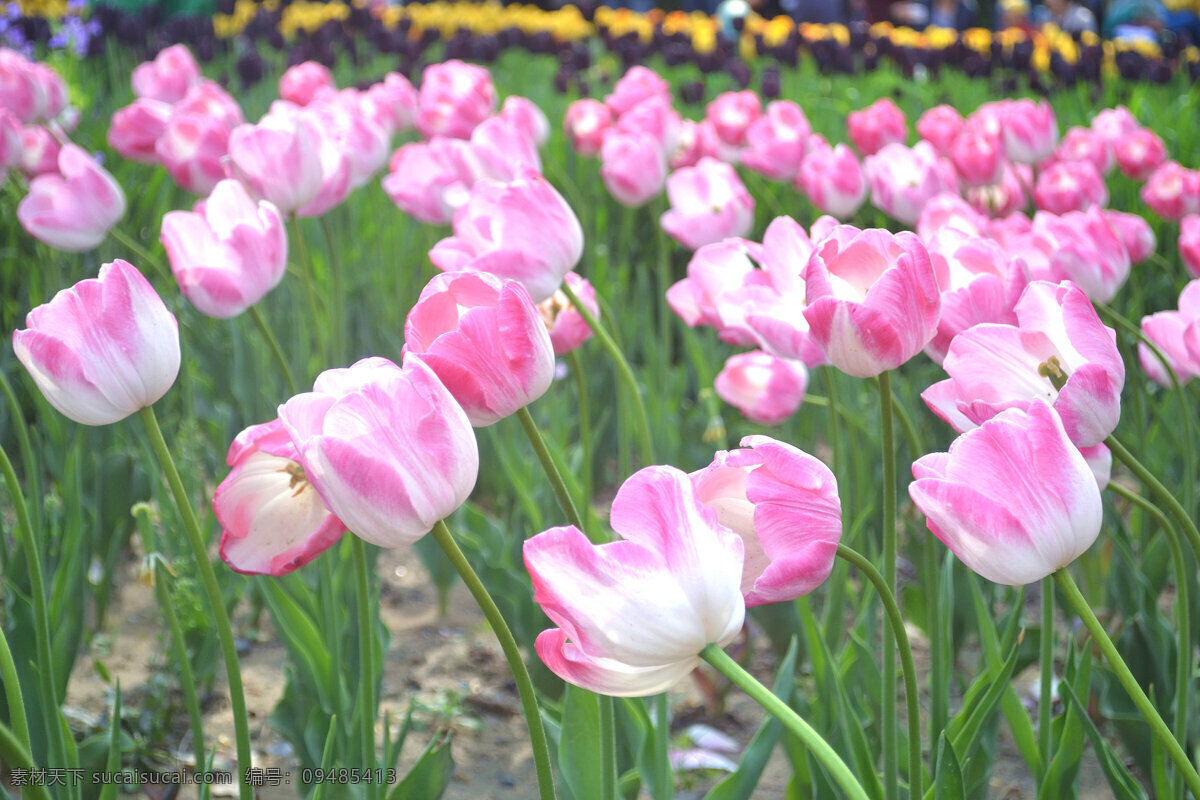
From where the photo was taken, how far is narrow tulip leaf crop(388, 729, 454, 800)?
1.19m

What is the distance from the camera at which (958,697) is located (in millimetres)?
1958

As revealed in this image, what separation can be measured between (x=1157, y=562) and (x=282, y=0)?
759 cm

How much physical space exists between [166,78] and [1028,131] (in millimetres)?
2288

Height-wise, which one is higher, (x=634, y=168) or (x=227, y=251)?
(x=227, y=251)

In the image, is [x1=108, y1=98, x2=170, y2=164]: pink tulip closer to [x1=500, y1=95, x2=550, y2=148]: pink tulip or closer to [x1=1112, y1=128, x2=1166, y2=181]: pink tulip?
[x1=500, y1=95, x2=550, y2=148]: pink tulip

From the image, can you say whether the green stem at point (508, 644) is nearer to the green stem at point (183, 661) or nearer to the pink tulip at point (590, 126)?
the green stem at point (183, 661)

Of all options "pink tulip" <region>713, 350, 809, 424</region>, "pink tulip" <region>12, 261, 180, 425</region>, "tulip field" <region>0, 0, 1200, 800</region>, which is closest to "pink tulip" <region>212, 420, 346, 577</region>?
"tulip field" <region>0, 0, 1200, 800</region>

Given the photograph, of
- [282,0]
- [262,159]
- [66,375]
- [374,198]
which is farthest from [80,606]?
[282,0]

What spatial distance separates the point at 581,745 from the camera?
1.17m

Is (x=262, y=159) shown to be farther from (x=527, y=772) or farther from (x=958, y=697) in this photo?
(x=958, y=697)

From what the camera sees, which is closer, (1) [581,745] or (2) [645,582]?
(2) [645,582]

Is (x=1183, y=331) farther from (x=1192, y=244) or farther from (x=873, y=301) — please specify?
(x=1192, y=244)

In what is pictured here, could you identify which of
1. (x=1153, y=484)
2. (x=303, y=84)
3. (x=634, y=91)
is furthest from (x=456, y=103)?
(x=1153, y=484)

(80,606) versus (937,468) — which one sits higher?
(937,468)
